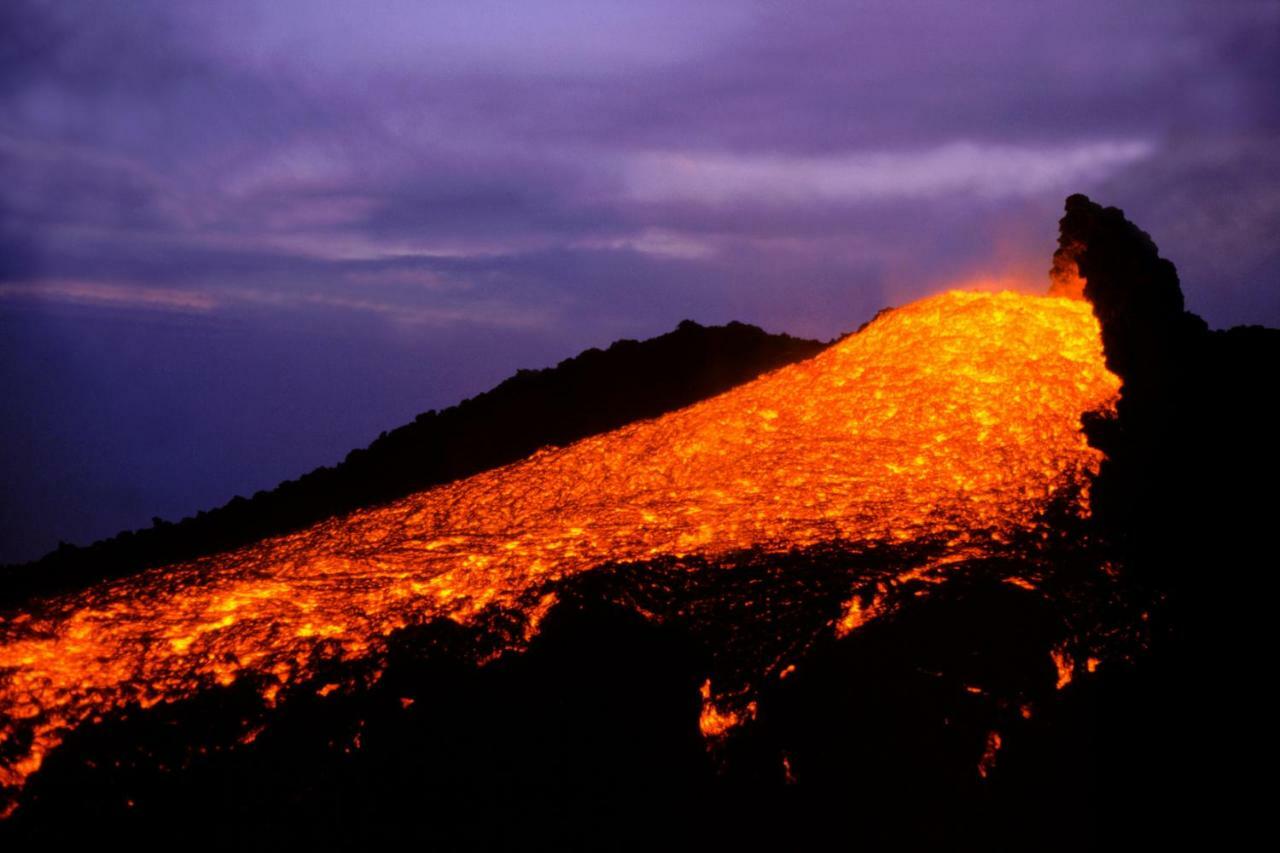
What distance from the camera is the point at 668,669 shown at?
4.26m

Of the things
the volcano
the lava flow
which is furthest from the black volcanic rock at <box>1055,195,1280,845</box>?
the lava flow

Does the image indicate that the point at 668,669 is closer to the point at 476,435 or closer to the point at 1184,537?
the point at 1184,537

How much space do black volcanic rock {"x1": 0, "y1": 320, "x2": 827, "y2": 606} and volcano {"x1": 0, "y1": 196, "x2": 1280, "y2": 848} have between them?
370 cm

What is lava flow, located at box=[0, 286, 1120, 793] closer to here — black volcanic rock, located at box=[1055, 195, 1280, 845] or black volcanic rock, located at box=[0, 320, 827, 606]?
black volcanic rock, located at box=[1055, 195, 1280, 845]

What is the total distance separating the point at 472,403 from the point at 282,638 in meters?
8.05

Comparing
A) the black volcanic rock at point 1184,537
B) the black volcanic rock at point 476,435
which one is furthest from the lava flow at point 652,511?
the black volcanic rock at point 476,435

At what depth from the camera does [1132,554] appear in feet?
16.3

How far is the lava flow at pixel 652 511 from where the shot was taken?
4.32m

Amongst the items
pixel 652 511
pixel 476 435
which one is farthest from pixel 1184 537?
pixel 476 435

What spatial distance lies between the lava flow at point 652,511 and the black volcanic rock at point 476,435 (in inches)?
109

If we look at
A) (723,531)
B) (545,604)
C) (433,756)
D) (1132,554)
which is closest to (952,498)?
(1132,554)

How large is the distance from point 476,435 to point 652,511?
6.06m

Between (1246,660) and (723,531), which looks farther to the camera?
(723,531)

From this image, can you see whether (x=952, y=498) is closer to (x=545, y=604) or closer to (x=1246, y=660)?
(x=1246, y=660)
